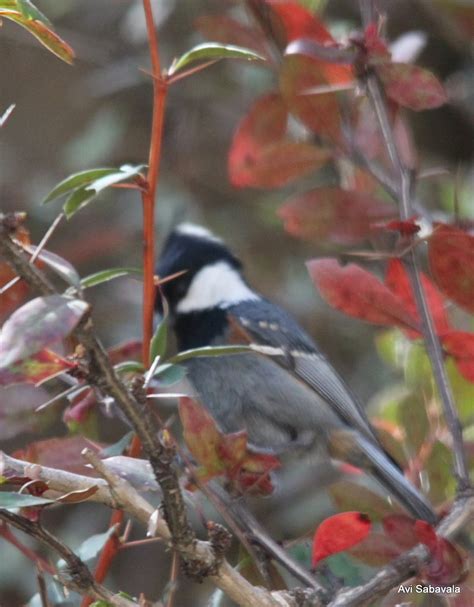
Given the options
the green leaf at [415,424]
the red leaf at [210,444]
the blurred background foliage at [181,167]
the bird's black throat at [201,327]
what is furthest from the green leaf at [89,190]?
the blurred background foliage at [181,167]

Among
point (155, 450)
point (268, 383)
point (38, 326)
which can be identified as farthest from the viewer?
point (268, 383)

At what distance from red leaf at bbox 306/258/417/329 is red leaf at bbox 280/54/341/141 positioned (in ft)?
0.73

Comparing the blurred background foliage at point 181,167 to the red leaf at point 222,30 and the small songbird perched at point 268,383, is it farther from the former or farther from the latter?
the red leaf at point 222,30

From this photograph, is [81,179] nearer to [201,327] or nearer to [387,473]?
[387,473]

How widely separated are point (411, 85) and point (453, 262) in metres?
0.24

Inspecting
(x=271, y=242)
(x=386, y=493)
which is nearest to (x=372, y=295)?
(x=386, y=493)

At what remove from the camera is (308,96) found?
4.37ft

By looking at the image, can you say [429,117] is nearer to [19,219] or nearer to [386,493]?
[386,493]

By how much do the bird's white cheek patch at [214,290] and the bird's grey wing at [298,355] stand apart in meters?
0.04

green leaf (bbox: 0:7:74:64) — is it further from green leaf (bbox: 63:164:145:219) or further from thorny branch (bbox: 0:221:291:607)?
thorny branch (bbox: 0:221:291:607)

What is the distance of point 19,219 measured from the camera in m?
0.78

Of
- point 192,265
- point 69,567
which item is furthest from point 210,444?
point 192,265

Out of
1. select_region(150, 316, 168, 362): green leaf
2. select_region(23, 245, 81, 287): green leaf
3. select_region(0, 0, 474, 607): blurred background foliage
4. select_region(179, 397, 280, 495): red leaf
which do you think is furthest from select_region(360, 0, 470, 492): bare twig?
select_region(0, 0, 474, 607): blurred background foliage

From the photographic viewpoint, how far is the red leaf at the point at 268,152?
137 cm
